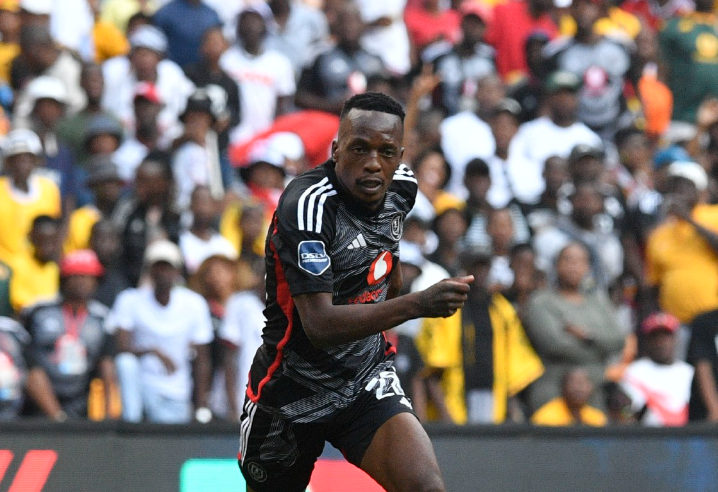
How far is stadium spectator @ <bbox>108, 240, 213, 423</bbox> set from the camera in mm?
9047

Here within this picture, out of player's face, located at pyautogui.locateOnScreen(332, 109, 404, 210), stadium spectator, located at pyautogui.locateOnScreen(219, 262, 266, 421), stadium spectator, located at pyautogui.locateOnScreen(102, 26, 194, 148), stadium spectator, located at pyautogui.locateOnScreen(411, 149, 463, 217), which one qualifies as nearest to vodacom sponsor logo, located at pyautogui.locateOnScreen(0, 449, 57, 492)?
stadium spectator, located at pyautogui.locateOnScreen(219, 262, 266, 421)

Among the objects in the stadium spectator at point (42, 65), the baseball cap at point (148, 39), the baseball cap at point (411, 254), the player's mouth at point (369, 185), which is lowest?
the baseball cap at point (411, 254)

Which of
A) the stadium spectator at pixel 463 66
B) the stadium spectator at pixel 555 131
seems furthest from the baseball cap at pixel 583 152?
the stadium spectator at pixel 463 66

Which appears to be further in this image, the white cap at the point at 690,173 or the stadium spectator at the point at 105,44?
the stadium spectator at the point at 105,44

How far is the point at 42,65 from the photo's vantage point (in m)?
11.6

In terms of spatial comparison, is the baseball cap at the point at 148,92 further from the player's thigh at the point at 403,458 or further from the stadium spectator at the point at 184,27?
the player's thigh at the point at 403,458

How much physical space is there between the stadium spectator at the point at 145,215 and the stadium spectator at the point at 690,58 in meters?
6.15

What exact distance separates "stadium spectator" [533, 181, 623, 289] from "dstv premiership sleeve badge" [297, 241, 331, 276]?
5749mm

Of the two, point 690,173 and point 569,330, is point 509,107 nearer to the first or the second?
point 690,173

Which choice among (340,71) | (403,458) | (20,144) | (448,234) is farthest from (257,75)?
(403,458)

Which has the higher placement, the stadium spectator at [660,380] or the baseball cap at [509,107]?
the baseball cap at [509,107]

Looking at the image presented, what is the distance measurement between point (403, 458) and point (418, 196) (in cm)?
582

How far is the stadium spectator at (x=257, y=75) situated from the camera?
39.4 feet

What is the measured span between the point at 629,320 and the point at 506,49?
3.99 metres
